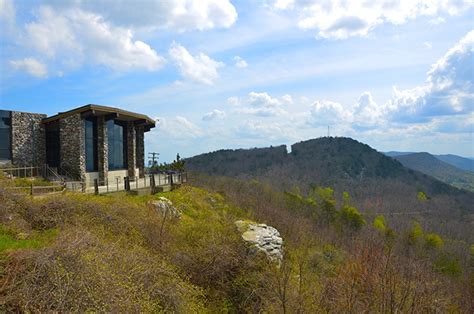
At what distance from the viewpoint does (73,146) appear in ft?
70.4

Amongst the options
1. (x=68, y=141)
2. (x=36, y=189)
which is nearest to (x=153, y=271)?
(x=36, y=189)

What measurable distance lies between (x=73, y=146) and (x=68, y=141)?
19.6 inches

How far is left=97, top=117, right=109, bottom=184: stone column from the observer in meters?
22.9

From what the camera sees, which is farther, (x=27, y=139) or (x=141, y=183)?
(x=141, y=183)

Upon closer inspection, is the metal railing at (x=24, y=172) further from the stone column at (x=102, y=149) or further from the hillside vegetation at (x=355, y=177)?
the hillside vegetation at (x=355, y=177)

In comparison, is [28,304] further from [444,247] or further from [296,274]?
[444,247]

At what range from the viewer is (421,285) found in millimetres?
11508

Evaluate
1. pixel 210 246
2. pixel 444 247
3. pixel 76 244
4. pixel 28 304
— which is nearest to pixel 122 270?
pixel 76 244

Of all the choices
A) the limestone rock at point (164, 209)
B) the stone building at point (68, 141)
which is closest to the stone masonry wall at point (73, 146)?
the stone building at point (68, 141)

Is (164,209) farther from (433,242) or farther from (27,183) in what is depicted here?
(433,242)

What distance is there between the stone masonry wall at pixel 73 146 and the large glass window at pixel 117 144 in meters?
3.15

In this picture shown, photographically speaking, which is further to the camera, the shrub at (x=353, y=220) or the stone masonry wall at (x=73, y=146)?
the shrub at (x=353, y=220)

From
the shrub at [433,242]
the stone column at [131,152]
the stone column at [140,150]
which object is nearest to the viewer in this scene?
the stone column at [131,152]

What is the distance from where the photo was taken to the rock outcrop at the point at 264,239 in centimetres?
1478
